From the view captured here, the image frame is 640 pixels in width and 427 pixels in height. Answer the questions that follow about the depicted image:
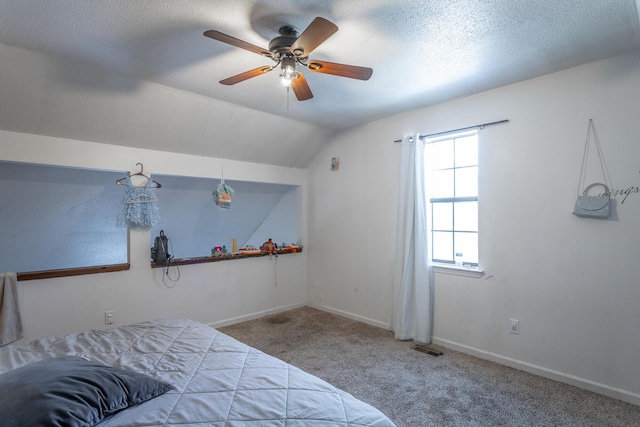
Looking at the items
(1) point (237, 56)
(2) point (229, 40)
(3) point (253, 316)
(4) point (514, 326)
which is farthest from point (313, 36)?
(3) point (253, 316)

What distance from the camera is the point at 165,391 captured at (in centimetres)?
131

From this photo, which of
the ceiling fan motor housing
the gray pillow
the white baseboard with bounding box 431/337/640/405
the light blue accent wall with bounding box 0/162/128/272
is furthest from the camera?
the light blue accent wall with bounding box 0/162/128/272

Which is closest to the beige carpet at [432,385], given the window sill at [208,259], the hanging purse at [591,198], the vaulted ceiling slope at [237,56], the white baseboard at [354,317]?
the white baseboard at [354,317]

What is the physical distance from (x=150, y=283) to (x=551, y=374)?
147 inches

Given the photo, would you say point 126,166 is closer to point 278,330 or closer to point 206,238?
point 206,238

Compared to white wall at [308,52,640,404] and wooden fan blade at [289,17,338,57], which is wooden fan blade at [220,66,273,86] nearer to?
wooden fan blade at [289,17,338,57]

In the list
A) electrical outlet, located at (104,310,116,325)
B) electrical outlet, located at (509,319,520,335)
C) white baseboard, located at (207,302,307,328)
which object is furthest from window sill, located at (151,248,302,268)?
electrical outlet, located at (509,319,520,335)

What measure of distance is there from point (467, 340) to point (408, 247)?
103 centimetres

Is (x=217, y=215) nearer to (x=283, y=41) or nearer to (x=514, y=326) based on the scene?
(x=283, y=41)

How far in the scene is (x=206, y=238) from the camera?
16.6 feet

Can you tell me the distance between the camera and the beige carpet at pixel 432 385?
83.7 inches

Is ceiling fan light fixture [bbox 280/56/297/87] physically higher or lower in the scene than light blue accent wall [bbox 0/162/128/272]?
higher

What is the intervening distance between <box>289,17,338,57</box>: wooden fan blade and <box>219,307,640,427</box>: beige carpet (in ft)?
7.71

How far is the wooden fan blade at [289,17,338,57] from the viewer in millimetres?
1619
